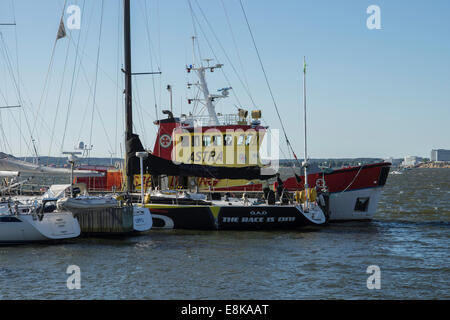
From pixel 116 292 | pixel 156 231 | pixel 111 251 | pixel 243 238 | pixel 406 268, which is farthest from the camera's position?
pixel 156 231

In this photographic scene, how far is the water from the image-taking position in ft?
45.4

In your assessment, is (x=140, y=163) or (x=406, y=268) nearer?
(x=406, y=268)

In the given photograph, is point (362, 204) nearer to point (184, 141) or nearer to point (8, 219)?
point (184, 141)

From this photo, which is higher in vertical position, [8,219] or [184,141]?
[184,141]

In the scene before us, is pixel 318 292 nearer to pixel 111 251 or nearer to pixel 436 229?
pixel 111 251

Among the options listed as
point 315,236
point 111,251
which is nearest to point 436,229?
point 315,236

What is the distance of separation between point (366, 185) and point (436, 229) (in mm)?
3692

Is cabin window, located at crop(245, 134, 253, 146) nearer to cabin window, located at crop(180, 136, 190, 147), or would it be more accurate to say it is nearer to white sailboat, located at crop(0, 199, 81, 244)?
cabin window, located at crop(180, 136, 190, 147)

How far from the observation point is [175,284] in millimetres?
14477

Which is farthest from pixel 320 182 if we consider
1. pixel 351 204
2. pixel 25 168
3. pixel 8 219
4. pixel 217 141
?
pixel 8 219

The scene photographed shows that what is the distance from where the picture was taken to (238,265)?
16672 mm

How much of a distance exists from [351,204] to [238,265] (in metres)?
11.5

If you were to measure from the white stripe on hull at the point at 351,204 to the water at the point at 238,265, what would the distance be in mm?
2349

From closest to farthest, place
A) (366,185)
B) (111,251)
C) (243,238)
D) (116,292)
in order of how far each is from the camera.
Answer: (116,292) < (111,251) < (243,238) < (366,185)
